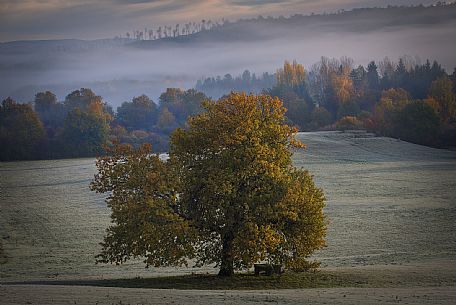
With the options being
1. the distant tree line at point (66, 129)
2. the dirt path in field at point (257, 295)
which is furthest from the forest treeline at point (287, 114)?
the dirt path in field at point (257, 295)

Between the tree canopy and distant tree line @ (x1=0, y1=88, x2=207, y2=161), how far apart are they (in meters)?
49.9

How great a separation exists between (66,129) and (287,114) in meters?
61.5

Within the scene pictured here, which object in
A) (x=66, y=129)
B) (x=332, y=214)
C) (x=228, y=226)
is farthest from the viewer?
(x=66, y=129)

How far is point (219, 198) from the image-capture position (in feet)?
115

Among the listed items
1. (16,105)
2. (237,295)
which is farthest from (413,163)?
(237,295)

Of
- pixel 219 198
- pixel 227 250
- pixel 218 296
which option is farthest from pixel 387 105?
pixel 218 296

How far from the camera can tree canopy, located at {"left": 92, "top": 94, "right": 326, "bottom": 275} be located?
33.5 m

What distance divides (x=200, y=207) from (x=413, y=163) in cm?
7194

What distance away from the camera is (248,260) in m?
32.8

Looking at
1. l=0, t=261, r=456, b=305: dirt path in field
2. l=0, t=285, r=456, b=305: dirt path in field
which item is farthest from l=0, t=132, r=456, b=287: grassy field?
l=0, t=285, r=456, b=305: dirt path in field

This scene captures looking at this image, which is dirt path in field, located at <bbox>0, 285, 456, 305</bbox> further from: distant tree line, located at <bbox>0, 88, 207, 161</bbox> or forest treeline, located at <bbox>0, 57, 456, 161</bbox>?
forest treeline, located at <bbox>0, 57, 456, 161</bbox>

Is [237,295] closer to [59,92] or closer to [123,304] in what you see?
[123,304]

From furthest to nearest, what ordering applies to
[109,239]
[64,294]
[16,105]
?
[16,105] → [109,239] → [64,294]

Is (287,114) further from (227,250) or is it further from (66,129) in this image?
(227,250)
